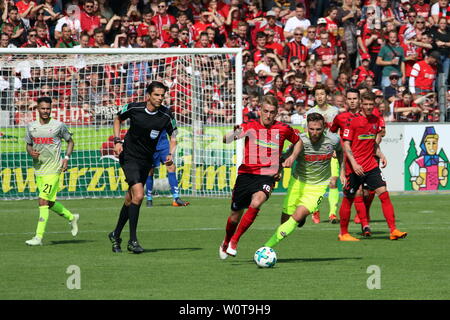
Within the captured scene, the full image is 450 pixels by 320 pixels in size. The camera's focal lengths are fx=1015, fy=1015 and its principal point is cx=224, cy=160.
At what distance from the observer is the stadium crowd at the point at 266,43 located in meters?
22.6

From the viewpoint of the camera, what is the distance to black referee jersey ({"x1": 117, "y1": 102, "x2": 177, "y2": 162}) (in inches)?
501

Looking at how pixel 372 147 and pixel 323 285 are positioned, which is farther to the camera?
pixel 372 147

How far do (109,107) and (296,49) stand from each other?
5.58 meters

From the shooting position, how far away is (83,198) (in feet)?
72.5

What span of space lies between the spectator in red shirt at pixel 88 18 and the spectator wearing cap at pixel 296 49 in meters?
4.75

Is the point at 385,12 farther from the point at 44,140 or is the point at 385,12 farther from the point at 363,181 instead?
the point at 44,140

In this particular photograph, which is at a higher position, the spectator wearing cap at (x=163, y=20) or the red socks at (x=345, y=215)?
the spectator wearing cap at (x=163, y=20)

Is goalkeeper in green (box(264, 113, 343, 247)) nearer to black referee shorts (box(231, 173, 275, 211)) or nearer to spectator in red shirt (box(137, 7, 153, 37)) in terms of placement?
black referee shorts (box(231, 173, 275, 211))

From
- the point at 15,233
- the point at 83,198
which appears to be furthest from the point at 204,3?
the point at 15,233

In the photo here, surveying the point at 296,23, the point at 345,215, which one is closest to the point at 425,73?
the point at 296,23

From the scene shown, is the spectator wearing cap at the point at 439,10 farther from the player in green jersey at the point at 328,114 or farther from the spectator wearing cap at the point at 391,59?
the player in green jersey at the point at 328,114

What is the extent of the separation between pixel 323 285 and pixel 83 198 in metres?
13.0

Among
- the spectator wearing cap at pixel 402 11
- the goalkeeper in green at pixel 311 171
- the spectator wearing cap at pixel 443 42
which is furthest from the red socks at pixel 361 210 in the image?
the spectator wearing cap at pixel 402 11

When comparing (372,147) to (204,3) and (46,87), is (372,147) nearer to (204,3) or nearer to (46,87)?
(46,87)
